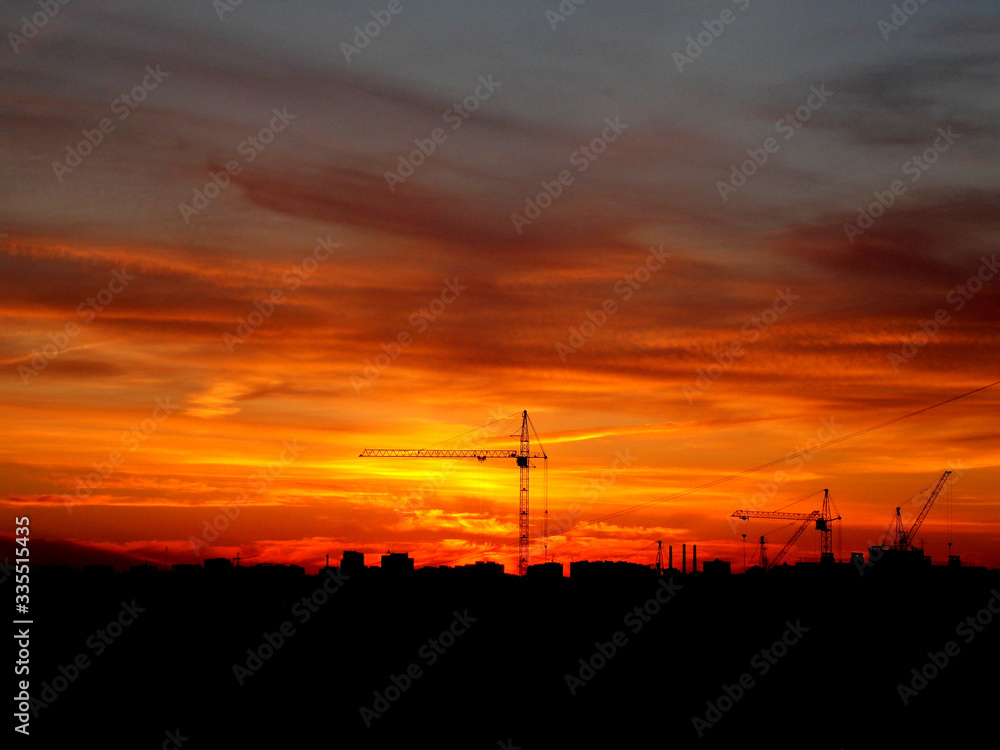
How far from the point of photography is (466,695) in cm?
10744

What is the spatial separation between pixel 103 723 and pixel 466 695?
33.8 metres

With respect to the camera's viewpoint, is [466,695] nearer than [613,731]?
No

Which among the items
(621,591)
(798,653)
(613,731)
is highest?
(621,591)

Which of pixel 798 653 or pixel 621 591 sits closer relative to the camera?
pixel 798 653

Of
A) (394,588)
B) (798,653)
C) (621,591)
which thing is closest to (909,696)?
(798,653)

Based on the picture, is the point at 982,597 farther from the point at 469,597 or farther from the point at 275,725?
the point at 275,725

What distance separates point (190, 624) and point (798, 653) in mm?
69514

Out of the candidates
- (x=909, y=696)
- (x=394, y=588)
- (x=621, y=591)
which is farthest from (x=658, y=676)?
(x=394, y=588)

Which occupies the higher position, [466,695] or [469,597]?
[469,597]

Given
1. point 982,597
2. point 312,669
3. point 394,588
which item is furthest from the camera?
point 394,588

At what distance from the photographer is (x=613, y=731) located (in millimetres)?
96812

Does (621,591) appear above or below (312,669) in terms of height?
above

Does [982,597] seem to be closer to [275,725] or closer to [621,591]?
[621,591]

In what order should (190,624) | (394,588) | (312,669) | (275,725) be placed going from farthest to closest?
(394,588) → (190,624) → (312,669) → (275,725)
